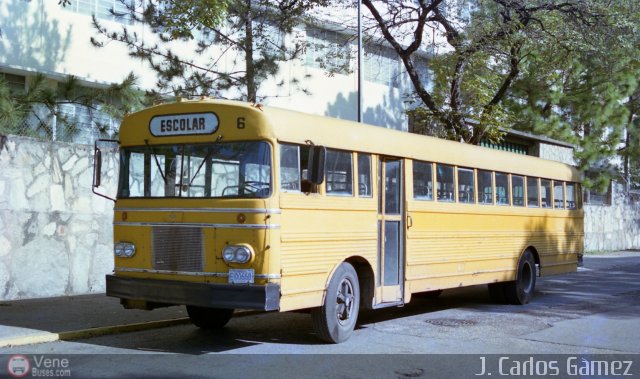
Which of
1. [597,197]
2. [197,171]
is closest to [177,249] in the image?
[197,171]

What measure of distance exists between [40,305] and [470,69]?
11.9m

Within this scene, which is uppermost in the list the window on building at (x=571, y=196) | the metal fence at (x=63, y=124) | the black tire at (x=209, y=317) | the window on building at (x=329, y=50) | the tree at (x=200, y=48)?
the window on building at (x=329, y=50)

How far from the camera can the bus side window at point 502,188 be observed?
38.8ft

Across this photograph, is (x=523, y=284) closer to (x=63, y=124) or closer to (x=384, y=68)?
(x=63, y=124)

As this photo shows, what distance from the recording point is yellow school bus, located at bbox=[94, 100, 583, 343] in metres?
7.33

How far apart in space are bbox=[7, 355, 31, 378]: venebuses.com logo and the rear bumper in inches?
50.4

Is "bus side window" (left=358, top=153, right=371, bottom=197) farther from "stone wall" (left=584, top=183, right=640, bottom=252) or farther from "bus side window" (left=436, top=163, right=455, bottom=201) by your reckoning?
"stone wall" (left=584, top=183, right=640, bottom=252)

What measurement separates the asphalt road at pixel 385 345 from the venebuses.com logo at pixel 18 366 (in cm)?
35

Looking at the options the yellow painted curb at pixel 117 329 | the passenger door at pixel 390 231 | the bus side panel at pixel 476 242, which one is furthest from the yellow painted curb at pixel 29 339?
the bus side panel at pixel 476 242

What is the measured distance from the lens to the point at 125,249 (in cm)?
802

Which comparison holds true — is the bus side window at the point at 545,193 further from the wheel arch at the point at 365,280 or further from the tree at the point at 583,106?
the tree at the point at 583,106

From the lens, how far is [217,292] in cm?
718

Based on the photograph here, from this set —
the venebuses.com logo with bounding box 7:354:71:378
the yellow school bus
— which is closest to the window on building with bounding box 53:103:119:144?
the yellow school bus

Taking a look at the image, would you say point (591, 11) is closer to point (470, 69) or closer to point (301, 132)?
point (470, 69)
